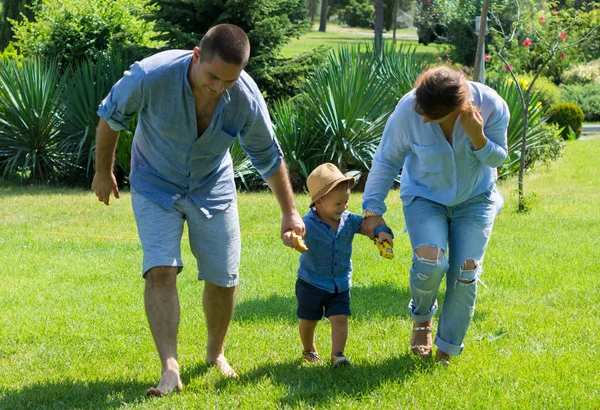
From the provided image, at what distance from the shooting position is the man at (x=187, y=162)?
4.31 meters

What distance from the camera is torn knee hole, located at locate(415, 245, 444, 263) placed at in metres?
4.67

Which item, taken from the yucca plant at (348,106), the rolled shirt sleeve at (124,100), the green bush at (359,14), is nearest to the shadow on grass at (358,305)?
the rolled shirt sleeve at (124,100)

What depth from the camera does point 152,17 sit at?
14859 millimetres

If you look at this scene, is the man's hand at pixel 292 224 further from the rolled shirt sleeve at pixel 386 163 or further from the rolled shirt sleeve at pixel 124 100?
the rolled shirt sleeve at pixel 124 100

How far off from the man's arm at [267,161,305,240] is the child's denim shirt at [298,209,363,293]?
182mm

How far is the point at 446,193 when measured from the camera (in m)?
4.79

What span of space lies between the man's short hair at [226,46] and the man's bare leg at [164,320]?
1.12 meters

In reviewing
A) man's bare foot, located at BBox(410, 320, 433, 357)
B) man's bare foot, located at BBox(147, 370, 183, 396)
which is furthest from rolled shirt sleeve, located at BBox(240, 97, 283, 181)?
man's bare foot, located at BBox(410, 320, 433, 357)

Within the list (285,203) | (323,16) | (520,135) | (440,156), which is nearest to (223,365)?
(285,203)

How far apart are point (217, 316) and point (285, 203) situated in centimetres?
75

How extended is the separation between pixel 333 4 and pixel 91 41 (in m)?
58.0

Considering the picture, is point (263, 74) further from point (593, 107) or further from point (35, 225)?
point (593, 107)

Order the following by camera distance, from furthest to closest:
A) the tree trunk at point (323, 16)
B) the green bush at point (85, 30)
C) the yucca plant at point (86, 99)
→ the tree trunk at point (323, 16)
the green bush at point (85, 30)
the yucca plant at point (86, 99)

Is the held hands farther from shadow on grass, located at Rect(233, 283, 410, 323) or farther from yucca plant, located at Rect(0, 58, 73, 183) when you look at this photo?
yucca plant, located at Rect(0, 58, 73, 183)
